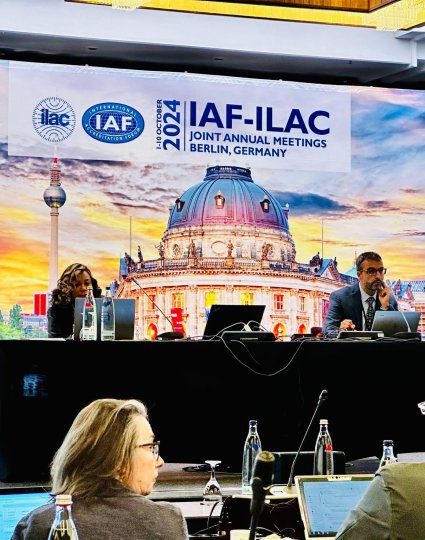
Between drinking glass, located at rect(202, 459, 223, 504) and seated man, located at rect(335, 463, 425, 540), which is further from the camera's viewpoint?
drinking glass, located at rect(202, 459, 223, 504)

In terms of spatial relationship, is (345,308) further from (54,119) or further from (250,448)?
(54,119)

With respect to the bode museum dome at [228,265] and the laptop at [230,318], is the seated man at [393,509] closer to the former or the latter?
the laptop at [230,318]

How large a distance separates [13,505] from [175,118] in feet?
16.2

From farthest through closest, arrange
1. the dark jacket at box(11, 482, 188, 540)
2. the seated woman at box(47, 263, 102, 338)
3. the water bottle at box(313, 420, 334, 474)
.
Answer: the seated woman at box(47, 263, 102, 338) < the water bottle at box(313, 420, 334, 474) < the dark jacket at box(11, 482, 188, 540)

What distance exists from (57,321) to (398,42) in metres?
3.99

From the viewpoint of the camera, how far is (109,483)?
249cm

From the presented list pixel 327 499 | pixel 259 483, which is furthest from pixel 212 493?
pixel 259 483

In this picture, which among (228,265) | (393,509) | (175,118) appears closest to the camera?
(393,509)

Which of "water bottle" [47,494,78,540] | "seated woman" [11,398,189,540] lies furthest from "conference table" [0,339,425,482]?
"water bottle" [47,494,78,540]

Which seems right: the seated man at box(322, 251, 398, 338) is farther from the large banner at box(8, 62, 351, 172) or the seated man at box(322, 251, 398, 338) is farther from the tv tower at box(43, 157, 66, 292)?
the tv tower at box(43, 157, 66, 292)

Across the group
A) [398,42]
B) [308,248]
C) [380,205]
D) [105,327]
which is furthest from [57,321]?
[398,42]

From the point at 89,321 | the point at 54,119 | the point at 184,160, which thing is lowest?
the point at 89,321

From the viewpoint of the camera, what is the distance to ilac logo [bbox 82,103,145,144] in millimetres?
7301

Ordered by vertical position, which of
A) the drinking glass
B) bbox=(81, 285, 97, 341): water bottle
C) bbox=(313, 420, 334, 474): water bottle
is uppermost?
bbox=(81, 285, 97, 341): water bottle
